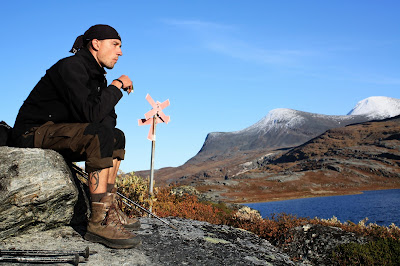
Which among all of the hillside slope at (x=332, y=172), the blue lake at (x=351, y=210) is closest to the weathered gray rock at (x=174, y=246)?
the blue lake at (x=351, y=210)

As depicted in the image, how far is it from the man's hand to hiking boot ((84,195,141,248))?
1396 millimetres

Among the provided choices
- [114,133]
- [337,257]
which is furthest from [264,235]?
[114,133]

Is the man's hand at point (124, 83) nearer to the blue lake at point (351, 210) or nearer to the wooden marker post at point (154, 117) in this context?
the wooden marker post at point (154, 117)

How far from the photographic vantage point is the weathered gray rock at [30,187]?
4.27m

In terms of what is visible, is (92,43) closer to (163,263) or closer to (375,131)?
(163,263)

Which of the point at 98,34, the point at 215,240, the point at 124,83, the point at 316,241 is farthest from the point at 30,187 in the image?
the point at 316,241

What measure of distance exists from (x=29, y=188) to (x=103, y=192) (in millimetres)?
887

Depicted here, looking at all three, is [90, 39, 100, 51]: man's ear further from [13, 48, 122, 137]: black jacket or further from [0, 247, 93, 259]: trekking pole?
[0, 247, 93, 259]: trekking pole

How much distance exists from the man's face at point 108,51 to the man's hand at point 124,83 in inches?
10.9

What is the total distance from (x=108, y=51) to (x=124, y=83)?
50cm

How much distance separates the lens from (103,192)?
14.6ft

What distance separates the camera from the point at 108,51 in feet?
15.1

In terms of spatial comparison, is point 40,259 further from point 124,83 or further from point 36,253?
point 124,83

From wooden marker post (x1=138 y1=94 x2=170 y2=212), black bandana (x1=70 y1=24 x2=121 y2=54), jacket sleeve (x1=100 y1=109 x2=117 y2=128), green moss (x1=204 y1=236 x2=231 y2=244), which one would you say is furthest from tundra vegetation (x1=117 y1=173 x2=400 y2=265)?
black bandana (x1=70 y1=24 x2=121 y2=54)
